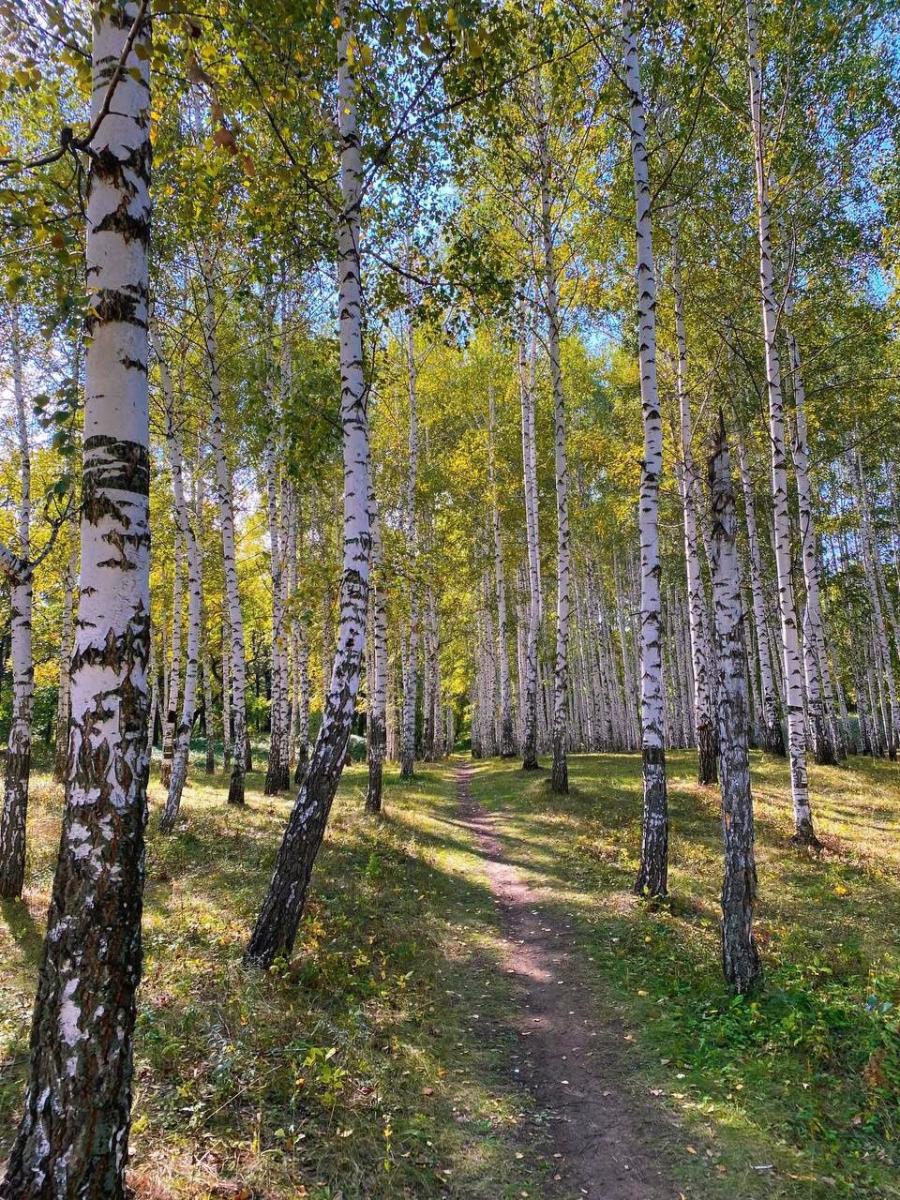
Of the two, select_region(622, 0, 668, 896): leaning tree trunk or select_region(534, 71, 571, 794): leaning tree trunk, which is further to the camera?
select_region(534, 71, 571, 794): leaning tree trunk

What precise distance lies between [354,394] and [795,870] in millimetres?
9100

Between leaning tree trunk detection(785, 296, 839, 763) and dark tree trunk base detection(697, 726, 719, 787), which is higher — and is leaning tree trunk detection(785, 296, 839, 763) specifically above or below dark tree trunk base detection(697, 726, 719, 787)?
above

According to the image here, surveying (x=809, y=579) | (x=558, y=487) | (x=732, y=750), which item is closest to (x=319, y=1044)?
(x=732, y=750)

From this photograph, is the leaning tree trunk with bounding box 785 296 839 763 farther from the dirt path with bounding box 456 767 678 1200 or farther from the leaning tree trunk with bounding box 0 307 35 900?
the leaning tree trunk with bounding box 0 307 35 900

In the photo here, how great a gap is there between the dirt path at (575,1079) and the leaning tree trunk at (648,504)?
217cm

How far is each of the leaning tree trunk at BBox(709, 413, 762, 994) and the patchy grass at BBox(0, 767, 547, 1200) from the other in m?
2.34

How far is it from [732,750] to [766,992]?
7.13ft

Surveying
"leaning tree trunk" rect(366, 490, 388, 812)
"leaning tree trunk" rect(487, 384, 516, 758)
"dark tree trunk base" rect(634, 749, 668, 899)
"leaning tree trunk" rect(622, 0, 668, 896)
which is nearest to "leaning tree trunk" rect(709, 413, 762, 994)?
"dark tree trunk base" rect(634, 749, 668, 899)

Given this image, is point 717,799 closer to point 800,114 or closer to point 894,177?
point 894,177

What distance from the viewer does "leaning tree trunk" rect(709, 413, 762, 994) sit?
6195mm

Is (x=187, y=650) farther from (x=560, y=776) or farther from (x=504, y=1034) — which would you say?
(x=504, y=1034)

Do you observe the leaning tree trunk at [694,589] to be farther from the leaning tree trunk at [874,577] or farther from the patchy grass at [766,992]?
the leaning tree trunk at [874,577]

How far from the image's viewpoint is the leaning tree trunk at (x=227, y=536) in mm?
13125

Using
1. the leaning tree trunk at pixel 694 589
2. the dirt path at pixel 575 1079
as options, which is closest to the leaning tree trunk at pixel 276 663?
the dirt path at pixel 575 1079
